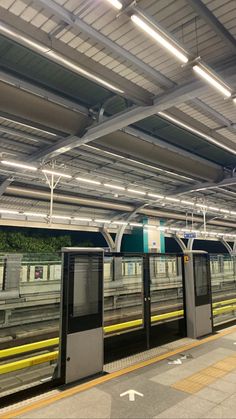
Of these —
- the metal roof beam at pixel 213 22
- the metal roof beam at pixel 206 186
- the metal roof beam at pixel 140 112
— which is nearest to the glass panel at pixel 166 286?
the metal roof beam at pixel 140 112

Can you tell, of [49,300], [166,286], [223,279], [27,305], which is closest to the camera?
[27,305]

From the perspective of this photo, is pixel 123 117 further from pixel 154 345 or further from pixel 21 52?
pixel 154 345

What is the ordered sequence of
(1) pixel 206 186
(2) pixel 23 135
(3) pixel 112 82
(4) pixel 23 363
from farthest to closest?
(1) pixel 206 186
(2) pixel 23 135
(3) pixel 112 82
(4) pixel 23 363

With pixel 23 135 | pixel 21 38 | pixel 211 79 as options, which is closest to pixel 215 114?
pixel 211 79

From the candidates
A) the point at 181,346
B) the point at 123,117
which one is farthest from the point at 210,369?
the point at 123,117

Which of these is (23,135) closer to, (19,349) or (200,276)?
(19,349)

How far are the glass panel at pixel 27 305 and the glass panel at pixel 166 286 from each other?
2.02m

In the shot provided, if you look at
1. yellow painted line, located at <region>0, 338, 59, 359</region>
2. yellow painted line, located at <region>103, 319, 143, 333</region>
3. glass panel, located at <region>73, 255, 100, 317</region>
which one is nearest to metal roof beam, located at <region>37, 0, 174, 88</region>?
glass panel, located at <region>73, 255, 100, 317</region>

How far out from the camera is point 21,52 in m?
4.75

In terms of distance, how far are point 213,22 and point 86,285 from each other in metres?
3.85

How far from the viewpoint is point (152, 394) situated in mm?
3465

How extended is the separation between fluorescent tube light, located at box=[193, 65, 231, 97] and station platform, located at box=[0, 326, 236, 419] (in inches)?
155

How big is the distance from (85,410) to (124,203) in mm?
14302

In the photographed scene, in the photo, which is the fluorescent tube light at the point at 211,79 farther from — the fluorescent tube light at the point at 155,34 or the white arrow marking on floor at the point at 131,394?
the white arrow marking on floor at the point at 131,394
